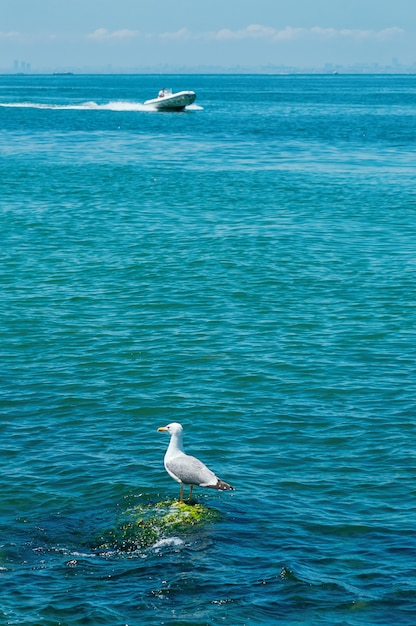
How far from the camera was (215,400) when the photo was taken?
26.2 m

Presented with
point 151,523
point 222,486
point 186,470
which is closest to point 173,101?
point 186,470

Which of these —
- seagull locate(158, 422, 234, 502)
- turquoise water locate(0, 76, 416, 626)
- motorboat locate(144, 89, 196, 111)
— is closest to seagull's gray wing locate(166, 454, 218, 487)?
seagull locate(158, 422, 234, 502)

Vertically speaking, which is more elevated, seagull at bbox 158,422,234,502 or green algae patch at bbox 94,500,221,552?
seagull at bbox 158,422,234,502

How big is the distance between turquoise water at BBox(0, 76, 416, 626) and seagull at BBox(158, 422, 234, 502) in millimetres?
879

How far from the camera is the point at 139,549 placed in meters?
18.2

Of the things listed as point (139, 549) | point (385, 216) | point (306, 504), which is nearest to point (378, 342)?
point (306, 504)

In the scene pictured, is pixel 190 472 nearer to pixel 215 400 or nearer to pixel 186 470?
pixel 186 470

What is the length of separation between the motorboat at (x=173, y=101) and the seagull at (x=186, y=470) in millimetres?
124166

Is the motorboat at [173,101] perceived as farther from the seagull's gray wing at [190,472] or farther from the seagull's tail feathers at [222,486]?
the seagull's tail feathers at [222,486]

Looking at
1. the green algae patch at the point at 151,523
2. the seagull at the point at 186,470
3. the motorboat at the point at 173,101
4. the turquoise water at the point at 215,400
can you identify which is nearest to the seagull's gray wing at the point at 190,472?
the seagull at the point at 186,470

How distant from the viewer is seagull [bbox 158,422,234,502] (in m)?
19.2

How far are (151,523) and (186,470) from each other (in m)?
1.28

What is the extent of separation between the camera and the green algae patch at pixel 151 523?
722 inches

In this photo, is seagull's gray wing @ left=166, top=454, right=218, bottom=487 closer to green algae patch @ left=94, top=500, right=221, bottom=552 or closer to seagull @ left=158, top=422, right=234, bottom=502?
seagull @ left=158, top=422, right=234, bottom=502
